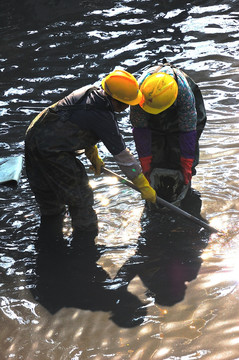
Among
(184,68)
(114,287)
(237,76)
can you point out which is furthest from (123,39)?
(114,287)

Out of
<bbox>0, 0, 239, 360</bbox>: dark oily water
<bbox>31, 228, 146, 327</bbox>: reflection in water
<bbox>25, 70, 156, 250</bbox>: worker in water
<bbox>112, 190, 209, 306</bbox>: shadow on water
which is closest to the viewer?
<bbox>0, 0, 239, 360</bbox>: dark oily water

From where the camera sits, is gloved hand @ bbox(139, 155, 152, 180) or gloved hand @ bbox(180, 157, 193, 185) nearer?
gloved hand @ bbox(180, 157, 193, 185)

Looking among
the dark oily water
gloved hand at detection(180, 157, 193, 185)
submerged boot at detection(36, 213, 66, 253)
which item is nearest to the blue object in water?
the dark oily water

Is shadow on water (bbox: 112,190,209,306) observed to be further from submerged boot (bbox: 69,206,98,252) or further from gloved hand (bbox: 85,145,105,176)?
gloved hand (bbox: 85,145,105,176)

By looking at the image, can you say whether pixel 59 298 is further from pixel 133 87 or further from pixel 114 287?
pixel 133 87

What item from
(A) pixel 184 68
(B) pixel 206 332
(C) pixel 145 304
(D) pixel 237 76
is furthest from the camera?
(A) pixel 184 68

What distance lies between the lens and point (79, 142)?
12.9 feet

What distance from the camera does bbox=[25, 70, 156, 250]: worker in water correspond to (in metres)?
3.71

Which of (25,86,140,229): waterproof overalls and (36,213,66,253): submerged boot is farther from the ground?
(25,86,140,229): waterproof overalls

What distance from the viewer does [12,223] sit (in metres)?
4.58

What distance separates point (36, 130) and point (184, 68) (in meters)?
4.41

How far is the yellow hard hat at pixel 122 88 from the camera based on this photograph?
3633 mm

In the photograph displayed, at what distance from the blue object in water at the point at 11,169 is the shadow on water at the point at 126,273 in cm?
101

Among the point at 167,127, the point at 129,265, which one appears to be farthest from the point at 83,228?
the point at 167,127
